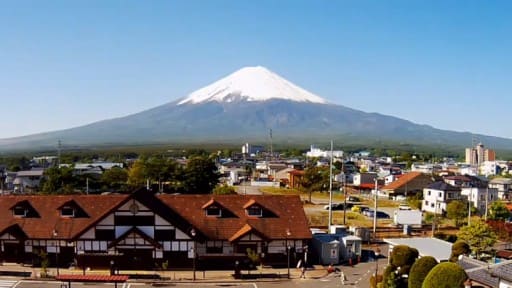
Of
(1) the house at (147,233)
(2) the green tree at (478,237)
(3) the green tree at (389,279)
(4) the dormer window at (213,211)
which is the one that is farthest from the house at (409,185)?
(3) the green tree at (389,279)

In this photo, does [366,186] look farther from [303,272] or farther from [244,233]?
[303,272]

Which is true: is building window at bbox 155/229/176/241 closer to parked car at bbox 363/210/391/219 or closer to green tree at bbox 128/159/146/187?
parked car at bbox 363/210/391/219

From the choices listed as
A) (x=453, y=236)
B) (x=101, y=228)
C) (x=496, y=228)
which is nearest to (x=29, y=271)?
(x=101, y=228)

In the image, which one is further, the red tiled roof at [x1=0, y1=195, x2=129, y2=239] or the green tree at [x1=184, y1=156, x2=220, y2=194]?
the green tree at [x1=184, y1=156, x2=220, y2=194]

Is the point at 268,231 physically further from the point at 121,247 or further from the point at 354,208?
the point at 354,208

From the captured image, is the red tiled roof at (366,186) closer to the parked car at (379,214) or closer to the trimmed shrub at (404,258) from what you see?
the parked car at (379,214)

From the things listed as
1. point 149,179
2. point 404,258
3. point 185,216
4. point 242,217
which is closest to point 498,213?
point 404,258

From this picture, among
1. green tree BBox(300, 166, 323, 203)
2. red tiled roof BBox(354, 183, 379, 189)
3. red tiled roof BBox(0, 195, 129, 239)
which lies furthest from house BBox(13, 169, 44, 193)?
red tiled roof BBox(354, 183, 379, 189)
